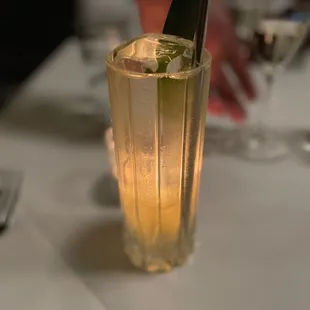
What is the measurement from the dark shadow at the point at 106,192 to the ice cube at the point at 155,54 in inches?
7.3

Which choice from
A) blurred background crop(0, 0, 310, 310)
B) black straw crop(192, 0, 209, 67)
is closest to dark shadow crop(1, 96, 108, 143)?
blurred background crop(0, 0, 310, 310)

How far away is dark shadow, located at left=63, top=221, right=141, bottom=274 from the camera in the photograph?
1.59 feet

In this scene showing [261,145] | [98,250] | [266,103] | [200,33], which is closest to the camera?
[200,33]

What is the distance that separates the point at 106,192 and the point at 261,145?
0.23m

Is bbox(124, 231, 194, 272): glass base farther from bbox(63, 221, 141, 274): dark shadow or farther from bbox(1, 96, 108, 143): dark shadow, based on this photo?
bbox(1, 96, 108, 143): dark shadow

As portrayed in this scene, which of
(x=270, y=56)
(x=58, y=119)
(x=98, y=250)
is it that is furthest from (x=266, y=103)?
(x=98, y=250)

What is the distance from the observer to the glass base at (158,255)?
1.57 ft

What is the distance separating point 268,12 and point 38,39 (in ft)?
3.14

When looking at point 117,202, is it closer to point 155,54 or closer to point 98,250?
point 98,250

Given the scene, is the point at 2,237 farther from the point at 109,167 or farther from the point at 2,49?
the point at 2,49

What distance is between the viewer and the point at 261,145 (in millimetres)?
693

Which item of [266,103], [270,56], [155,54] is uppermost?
[155,54]

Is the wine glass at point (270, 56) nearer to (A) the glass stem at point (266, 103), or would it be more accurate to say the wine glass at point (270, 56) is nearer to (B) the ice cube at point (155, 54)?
(A) the glass stem at point (266, 103)

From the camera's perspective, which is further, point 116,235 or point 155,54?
point 116,235
